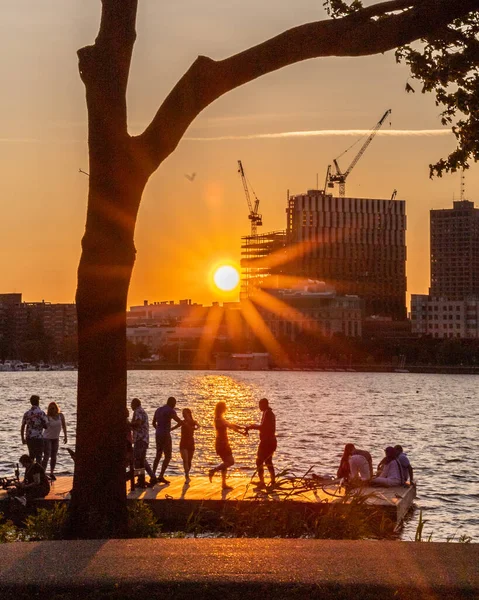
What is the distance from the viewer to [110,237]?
12.0 meters

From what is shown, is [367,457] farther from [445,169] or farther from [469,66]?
[469,66]

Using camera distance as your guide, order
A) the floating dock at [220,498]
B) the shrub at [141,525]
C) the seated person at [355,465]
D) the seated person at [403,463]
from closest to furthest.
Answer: the shrub at [141,525] → the floating dock at [220,498] → the seated person at [355,465] → the seated person at [403,463]

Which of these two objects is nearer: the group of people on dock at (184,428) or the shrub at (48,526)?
the shrub at (48,526)

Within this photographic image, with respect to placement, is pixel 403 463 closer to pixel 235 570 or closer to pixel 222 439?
pixel 222 439

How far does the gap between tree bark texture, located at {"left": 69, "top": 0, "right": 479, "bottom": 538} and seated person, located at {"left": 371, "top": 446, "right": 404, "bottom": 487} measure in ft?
46.9

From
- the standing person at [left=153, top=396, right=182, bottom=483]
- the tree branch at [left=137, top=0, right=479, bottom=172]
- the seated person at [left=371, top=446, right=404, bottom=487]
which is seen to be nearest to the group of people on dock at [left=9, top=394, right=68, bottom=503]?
the standing person at [left=153, top=396, right=182, bottom=483]

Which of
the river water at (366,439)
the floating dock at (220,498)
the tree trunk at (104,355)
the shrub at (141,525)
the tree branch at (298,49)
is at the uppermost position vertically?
the tree branch at (298,49)

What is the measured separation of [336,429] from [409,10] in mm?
55278

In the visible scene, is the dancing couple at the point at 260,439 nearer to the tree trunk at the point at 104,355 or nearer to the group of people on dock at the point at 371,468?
the group of people on dock at the point at 371,468

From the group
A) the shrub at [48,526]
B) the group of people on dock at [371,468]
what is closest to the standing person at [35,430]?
the group of people on dock at [371,468]

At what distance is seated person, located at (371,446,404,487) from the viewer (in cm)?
2539

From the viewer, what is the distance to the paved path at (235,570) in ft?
29.2

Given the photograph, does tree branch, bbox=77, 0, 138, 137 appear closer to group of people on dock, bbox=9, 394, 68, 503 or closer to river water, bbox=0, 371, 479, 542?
group of people on dock, bbox=9, 394, 68, 503

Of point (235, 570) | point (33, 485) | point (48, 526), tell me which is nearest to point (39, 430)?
point (33, 485)
